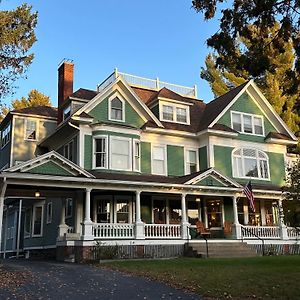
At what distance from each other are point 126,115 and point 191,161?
16.4 feet

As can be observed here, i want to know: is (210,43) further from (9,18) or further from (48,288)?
(9,18)

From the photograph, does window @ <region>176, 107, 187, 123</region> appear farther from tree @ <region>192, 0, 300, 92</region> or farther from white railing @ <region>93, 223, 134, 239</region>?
tree @ <region>192, 0, 300, 92</region>

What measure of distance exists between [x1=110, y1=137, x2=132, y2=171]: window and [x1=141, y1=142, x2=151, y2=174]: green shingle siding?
112 centimetres

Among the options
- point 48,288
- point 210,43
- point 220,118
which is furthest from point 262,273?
point 220,118

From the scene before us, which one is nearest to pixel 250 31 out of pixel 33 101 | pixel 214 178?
pixel 214 178

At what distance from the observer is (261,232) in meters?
24.2

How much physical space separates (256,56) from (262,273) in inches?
253

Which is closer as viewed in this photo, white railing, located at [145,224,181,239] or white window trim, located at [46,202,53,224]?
white railing, located at [145,224,181,239]

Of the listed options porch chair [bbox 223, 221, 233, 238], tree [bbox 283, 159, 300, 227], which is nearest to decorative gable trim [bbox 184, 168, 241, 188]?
porch chair [bbox 223, 221, 233, 238]

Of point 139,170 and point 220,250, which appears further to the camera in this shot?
point 139,170

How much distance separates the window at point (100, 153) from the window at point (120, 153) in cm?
38

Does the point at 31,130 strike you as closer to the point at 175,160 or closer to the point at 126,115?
the point at 126,115

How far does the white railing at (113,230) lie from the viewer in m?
20.5

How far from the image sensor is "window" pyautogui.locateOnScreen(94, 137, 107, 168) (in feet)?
75.1
